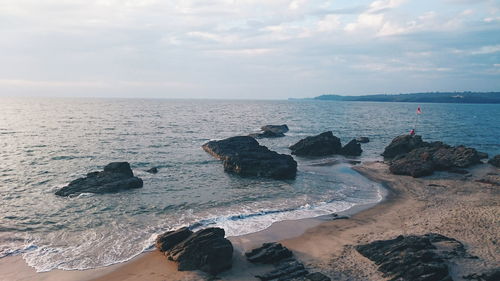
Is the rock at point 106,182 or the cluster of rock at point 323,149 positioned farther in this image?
the cluster of rock at point 323,149

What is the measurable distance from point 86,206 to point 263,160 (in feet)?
62.7

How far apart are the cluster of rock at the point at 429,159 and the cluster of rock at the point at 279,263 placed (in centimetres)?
2534

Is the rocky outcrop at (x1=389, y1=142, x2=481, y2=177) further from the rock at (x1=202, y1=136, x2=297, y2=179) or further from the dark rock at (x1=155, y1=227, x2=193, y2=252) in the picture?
the dark rock at (x1=155, y1=227, x2=193, y2=252)

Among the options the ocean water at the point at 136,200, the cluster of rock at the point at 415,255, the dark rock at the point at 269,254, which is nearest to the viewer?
the cluster of rock at the point at 415,255

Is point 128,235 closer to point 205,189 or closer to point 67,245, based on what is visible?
point 67,245

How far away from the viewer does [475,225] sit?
71.9 feet

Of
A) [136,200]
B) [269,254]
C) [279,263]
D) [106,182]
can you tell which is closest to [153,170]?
[106,182]

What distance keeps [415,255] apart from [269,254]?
267 inches

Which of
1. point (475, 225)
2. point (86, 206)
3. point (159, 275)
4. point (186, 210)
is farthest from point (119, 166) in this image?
point (475, 225)

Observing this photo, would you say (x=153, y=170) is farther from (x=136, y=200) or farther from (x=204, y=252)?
(x=204, y=252)

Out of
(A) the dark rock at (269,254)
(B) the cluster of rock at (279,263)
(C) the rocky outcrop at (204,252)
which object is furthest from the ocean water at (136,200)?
(B) the cluster of rock at (279,263)

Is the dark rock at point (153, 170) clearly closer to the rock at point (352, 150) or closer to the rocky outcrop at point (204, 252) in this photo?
the rocky outcrop at point (204, 252)

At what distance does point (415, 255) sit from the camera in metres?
16.2

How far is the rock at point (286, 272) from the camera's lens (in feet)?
51.2
